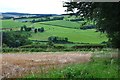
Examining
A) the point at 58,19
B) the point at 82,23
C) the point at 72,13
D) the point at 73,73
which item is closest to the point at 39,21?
the point at 58,19

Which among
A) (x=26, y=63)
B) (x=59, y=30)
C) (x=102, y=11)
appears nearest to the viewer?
(x=26, y=63)

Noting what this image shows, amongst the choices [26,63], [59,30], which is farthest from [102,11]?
[59,30]

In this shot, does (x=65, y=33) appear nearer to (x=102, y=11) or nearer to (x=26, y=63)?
(x=102, y=11)

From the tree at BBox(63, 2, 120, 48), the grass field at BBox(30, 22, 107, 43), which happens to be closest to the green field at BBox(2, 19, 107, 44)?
the grass field at BBox(30, 22, 107, 43)

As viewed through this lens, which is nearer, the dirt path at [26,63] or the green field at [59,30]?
the dirt path at [26,63]

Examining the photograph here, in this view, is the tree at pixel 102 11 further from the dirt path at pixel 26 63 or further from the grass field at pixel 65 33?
the grass field at pixel 65 33

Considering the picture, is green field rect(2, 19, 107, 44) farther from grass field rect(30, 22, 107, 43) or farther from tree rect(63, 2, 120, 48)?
tree rect(63, 2, 120, 48)

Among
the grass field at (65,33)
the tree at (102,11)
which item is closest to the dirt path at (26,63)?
the tree at (102,11)

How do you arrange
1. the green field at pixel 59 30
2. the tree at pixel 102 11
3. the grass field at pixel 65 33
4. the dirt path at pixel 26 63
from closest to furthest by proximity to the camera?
the dirt path at pixel 26 63 < the tree at pixel 102 11 < the green field at pixel 59 30 < the grass field at pixel 65 33

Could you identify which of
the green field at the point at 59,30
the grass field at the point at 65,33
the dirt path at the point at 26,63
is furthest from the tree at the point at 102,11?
the grass field at the point at 65,33

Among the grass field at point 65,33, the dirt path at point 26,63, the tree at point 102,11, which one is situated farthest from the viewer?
the grass field at point 65,33

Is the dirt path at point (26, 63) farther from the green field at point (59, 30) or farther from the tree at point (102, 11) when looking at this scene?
the green field at point (59, 30)

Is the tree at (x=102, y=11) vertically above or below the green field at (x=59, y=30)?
above

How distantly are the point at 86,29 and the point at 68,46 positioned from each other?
960 cm
